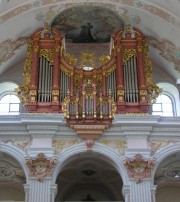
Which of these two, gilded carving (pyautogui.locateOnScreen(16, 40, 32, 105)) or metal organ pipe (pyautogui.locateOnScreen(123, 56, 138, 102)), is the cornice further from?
metal organ pipe (pyautogui.locateOnScreen(123, 56, 138, 102))

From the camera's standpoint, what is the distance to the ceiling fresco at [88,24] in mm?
18297

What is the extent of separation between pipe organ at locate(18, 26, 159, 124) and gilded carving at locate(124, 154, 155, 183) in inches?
67.4

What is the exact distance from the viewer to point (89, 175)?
59.9 feet

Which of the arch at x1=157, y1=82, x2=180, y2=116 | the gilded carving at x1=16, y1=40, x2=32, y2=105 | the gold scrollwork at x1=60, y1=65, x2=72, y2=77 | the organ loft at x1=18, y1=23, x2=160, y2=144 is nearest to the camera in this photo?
the organ loft at x1=18, y1=23, x2=160, y2=144

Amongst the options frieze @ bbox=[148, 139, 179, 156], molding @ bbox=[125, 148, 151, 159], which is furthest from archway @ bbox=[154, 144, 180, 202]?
molding @ bbox=[125, 148, 151, 159]

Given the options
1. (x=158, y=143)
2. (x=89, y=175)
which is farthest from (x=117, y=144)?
(x=89, y=175)

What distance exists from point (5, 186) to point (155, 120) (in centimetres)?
678

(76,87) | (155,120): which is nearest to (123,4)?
(76,87)

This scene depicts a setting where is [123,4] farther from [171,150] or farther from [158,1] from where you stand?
[171,150]

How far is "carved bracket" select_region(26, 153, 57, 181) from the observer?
1490cm

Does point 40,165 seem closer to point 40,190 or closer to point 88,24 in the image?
point 40,190

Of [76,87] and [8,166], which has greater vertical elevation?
[76,87]

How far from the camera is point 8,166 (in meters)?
17.0

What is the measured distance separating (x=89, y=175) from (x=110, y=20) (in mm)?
6260
